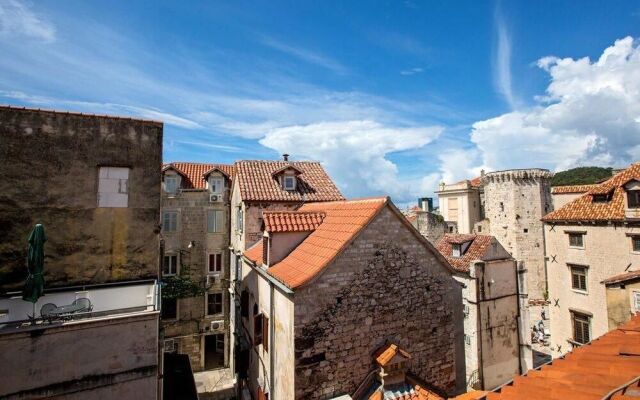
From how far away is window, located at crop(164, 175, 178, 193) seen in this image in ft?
68.3

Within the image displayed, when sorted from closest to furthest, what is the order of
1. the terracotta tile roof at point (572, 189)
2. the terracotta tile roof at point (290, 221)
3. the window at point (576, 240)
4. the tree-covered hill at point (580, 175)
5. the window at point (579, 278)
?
the terracotta tile roof at point (290, 221)
the window at point (579, 278)
the window at point (576, 240)
the terracotta tile roof at point (572, 189)
the tree-covered hill at point (580, 175)

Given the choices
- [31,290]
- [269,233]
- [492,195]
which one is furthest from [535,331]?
[31,290]

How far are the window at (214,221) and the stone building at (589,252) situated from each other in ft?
73.8

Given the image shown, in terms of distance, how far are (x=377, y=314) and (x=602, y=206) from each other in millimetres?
17288

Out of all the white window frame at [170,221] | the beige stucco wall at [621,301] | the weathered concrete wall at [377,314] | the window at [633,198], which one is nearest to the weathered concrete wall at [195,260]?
the white window frame at [170,221]

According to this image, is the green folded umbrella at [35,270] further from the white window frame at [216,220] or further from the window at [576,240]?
the window at [576,240]

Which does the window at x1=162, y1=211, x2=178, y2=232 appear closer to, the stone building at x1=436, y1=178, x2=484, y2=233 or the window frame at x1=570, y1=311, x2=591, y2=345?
the window frame at x1=570, y1=311, x2=591, y2=345

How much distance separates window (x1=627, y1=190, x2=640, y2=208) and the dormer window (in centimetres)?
1830

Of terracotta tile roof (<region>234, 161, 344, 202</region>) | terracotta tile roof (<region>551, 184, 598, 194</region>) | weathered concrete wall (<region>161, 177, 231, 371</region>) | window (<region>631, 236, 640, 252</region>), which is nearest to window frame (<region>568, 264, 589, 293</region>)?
window (<region>631, 236, 640, 252</region>)

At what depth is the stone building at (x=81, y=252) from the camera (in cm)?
695

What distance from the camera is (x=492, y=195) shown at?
40562mm

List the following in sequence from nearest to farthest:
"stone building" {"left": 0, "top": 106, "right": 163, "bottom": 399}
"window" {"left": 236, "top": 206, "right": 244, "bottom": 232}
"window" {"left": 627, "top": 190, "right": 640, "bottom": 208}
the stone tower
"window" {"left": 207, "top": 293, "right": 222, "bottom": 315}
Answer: "stone building" {"left": 0, "top": 106, "right": 163, "bottom": 399} → "window" {"left": 627, "top": 190, "right": 640, "bottom": 208} → "window" {"left": 236, "top": 206, "right": 244, "bottom": 232} → "window" {"left": 207, "top": 293, "right": 222, "bottom": 315} → the stone tower

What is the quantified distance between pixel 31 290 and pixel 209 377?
1550 cm

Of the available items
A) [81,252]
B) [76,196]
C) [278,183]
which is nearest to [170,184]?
[278,183]
